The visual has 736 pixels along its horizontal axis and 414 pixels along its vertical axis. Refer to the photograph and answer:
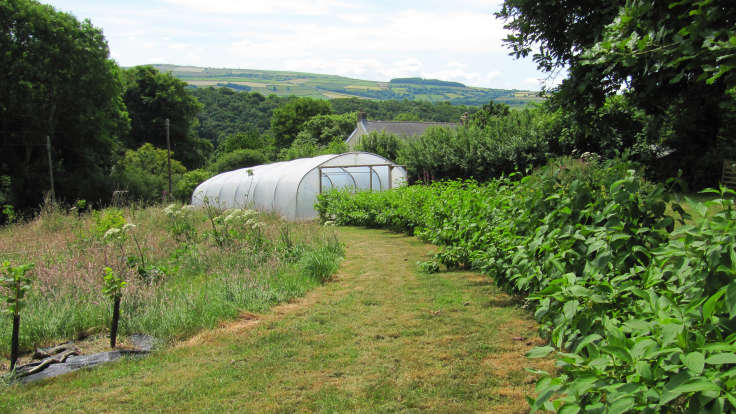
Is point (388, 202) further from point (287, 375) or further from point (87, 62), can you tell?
point (87, 62)

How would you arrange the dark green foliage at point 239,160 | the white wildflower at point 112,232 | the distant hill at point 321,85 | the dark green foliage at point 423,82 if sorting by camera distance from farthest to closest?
the dark green foliage at point 423,82
the distant hill at point 321,85
the dark green foliage at point 239,160
the white wildflower at point 112,232

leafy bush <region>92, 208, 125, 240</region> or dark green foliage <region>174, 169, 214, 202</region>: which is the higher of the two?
leafy bush <region>92, 208, 125, 240</region>

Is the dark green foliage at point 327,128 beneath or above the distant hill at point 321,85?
beneath

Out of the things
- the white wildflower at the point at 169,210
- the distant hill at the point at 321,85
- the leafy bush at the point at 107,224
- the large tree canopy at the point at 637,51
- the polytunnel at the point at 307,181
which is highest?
the distant hill at the point at 321,85

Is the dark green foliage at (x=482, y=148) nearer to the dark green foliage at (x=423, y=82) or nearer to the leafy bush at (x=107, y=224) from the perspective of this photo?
the leafy bush at (x=107, y=224)

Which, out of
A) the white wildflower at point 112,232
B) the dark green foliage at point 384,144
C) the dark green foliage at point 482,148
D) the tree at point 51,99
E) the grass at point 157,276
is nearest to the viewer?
the grass at point 157,276

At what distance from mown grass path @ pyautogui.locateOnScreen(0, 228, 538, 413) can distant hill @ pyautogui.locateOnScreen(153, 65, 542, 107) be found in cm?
6226

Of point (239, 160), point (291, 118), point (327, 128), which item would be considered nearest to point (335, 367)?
point (239, 160)

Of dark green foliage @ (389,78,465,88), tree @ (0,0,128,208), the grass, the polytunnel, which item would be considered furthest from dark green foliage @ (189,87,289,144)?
the grass

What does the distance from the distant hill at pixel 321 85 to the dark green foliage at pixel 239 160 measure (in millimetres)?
22299

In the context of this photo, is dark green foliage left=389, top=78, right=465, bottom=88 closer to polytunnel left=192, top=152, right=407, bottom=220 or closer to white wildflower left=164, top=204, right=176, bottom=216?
polytunnel left=192, top=152, right=407, bottom=220

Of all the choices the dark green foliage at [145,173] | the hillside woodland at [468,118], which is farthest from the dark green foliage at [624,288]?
the dark green foliage at [145,173]

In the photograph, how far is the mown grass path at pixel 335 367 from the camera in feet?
11.1

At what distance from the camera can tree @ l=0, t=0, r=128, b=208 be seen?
89.8ft
